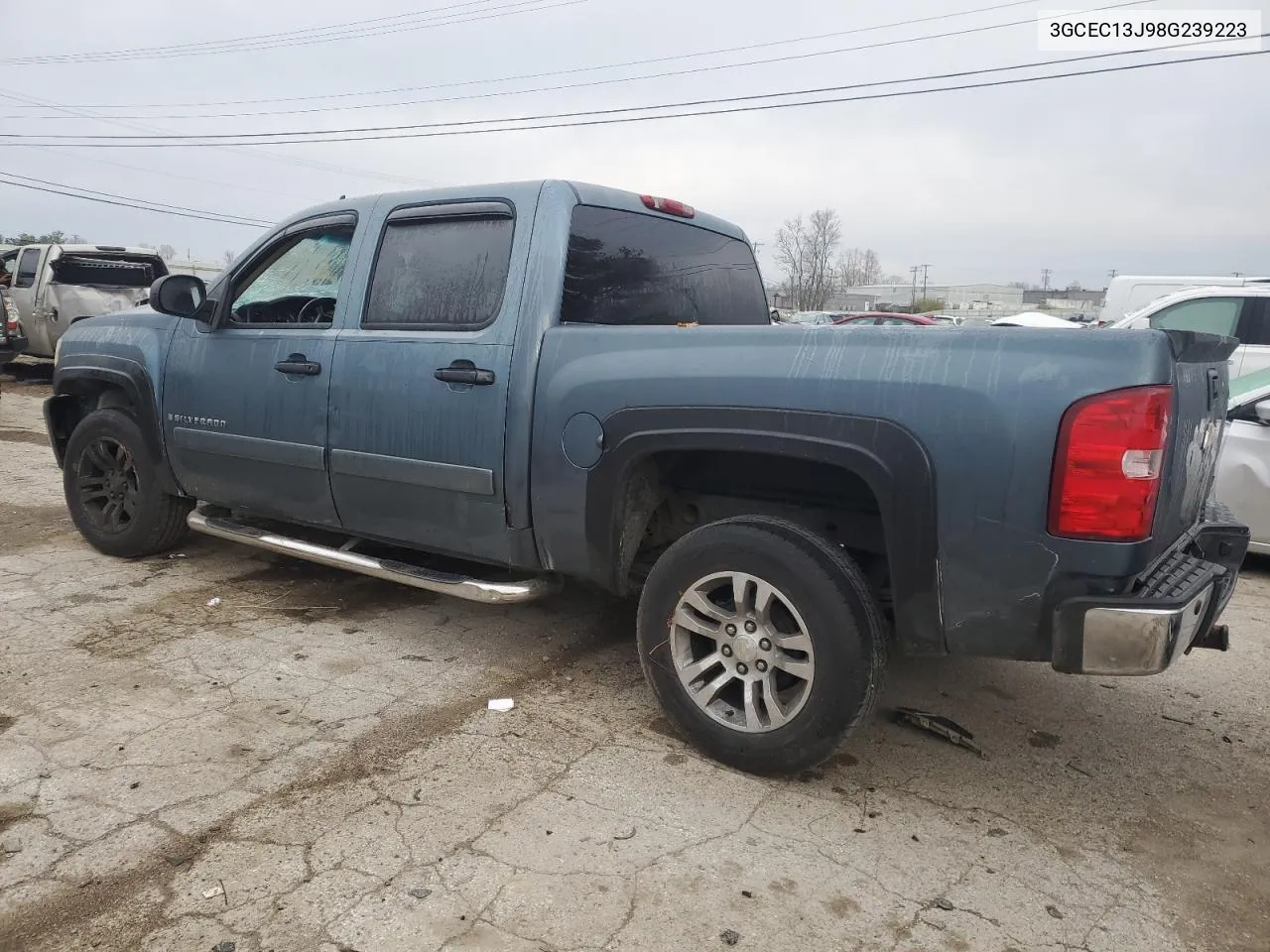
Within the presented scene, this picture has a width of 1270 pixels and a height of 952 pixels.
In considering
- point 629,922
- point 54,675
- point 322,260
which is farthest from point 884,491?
point 54,675

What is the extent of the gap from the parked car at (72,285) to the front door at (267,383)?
10793 millimetres

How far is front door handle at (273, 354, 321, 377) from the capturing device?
4.02 metres

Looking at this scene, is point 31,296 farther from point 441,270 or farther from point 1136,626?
point 1136,626

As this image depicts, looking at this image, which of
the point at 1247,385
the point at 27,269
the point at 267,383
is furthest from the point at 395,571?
the point at 27,269

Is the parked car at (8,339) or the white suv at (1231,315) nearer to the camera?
the white suv at (1231,315)

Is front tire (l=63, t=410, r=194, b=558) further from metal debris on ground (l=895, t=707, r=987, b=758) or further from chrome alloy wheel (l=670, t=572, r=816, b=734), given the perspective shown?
metal debris on ground (l=895, t=707, r=987, b=758)

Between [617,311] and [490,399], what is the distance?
657mm

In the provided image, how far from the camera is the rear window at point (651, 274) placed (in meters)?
3.60

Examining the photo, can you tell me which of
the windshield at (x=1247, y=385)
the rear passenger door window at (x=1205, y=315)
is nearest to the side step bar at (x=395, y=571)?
the windshield at (x=1247, y=385)

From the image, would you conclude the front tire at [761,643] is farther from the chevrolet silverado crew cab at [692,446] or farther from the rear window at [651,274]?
the rear window at [651,274]

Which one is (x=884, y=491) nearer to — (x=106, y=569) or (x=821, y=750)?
(x=821, y=750)

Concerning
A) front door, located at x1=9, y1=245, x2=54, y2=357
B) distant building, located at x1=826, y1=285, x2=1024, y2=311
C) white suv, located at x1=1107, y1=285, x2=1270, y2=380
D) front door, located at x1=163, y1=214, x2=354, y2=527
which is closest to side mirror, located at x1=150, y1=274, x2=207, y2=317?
front door, located at x1=163, y1=214, x2=354, y2=527

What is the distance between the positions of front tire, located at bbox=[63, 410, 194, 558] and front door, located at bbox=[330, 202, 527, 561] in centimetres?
162

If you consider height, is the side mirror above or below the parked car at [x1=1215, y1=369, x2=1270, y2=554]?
above
